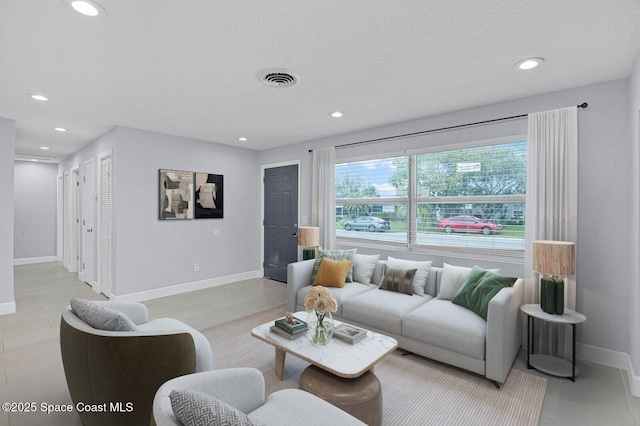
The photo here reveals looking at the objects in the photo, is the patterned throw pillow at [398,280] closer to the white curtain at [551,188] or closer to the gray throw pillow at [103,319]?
the white curtain at [551,188]

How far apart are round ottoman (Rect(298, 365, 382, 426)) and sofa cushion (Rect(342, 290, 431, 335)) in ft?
3.20

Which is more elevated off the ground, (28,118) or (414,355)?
(28,118)

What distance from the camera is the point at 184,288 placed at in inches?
200

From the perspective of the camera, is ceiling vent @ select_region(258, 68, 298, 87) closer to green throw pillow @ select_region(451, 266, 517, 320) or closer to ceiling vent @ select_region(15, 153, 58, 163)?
green throw pillow @ select_region(451, 266, 517, 320)

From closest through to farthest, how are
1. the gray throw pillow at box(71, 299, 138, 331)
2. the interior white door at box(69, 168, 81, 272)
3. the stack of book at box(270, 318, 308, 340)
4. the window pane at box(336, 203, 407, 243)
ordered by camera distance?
the gray throw pillow at box(71, 299, 138, 331), the stack of book at box(270, 318, 308, 340), the window pane at box(336, 203, 407, 243), the interior white door at box(69, 168, 81, 272)

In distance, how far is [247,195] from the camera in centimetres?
604

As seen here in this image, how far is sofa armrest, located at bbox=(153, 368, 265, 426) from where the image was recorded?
1.25 metres

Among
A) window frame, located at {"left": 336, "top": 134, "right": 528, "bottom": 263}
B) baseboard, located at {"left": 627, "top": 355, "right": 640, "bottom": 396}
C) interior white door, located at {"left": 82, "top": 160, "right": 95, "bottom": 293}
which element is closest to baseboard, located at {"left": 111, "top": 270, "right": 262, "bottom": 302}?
interior white door, located at {"left": 82, "top": 160, "right": 95, "bottom": 293}

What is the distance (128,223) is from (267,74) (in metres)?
3.22

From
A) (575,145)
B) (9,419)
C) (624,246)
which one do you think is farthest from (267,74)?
(624,246)

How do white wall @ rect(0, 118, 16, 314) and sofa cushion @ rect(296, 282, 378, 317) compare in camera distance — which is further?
white wall @ rect(0, 118, 16, 314)

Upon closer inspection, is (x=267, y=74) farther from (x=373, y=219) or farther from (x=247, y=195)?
(x=247, y=195)

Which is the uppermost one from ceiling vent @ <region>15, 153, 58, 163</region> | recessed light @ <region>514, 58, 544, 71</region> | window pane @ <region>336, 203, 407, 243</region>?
ceiling vent @ <region>15, 153, 58, 163</region>

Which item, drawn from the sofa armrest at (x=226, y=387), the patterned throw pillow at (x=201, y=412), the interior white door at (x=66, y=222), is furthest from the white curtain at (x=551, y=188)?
the interior white door at (x=66, y=222)
